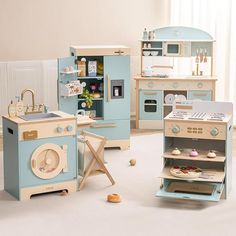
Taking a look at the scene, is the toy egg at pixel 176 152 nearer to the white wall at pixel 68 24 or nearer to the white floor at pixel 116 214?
the white floor at pixel 116 214

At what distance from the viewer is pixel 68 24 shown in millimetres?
7355

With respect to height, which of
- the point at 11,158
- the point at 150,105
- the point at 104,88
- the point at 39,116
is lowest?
the point at 11,158

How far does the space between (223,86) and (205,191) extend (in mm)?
2798

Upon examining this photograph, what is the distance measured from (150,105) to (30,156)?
8.96 feet

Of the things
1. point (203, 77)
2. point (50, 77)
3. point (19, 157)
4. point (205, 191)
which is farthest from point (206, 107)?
point (50, 77)

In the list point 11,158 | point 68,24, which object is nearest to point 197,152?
point 11,158

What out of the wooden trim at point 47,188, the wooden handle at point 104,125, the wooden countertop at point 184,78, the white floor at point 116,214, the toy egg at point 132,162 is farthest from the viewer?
the wooden countertop at point 184,78

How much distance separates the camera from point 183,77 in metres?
7.16

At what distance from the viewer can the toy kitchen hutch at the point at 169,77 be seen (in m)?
7.09

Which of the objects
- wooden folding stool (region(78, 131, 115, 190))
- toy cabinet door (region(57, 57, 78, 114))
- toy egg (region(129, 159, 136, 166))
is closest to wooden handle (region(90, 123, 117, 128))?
toy cabinet door (region(57, 57, 78, 114))

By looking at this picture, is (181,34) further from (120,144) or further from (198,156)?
(198,156)

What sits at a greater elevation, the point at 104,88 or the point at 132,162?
the point at 104,88

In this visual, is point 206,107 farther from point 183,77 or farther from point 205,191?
point 183,77

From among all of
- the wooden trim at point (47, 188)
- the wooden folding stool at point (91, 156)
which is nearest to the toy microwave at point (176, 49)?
the wooden folding stool at point (91, 156)
